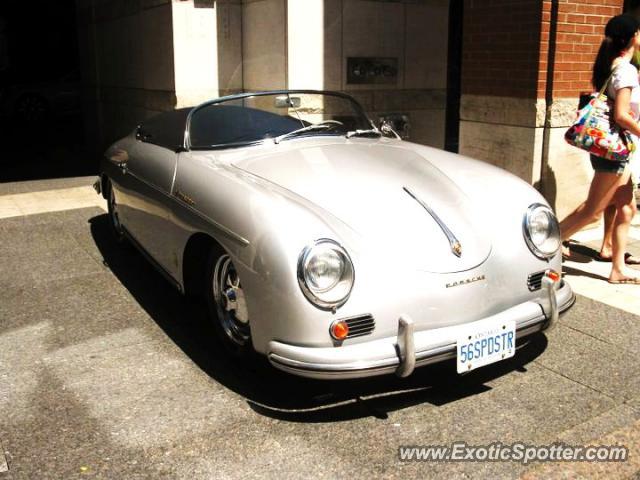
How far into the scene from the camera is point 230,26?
28.0ft

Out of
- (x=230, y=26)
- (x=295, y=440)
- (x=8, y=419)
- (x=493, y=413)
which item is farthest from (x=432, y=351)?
(x=230, y=26)

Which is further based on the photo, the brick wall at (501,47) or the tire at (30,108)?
the tire at (30,108)

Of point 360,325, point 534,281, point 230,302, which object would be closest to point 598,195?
point 534,281

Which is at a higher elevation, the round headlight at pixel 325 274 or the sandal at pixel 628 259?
the round headlight at pixel 325 274

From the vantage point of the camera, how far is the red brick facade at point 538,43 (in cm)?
605

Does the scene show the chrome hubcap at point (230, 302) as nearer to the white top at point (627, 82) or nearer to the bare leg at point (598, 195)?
the bare leg at point (598, 195)

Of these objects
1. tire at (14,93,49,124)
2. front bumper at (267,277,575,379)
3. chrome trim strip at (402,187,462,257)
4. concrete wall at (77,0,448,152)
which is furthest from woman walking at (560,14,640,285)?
tire at (14,93,49,124)

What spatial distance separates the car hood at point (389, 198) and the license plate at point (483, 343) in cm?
29

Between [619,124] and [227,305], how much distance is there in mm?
3101

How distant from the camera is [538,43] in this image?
6062 millimetres

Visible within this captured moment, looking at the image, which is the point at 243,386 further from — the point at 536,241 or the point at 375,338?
the point at 536,241

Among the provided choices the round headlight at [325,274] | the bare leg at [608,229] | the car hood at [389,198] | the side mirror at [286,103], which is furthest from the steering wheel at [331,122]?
the bare leg at [608,229]

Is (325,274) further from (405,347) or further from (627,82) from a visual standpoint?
(627,82)

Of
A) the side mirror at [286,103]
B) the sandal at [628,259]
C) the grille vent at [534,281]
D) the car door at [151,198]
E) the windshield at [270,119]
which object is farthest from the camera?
the sandal at [628,259]
